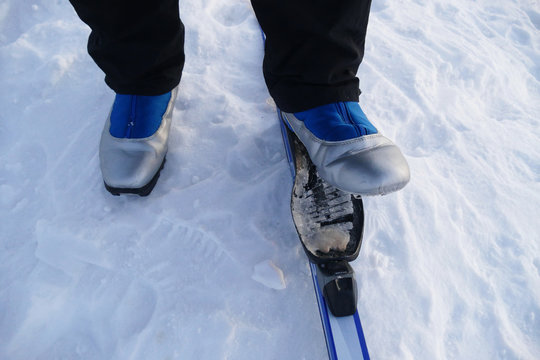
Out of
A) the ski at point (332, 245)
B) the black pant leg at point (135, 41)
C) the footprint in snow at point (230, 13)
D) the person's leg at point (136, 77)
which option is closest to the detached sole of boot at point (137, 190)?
the person's leg at point (136, 77)

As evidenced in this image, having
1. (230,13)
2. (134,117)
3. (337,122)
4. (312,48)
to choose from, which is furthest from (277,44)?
(230,13)

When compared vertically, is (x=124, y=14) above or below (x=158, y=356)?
above

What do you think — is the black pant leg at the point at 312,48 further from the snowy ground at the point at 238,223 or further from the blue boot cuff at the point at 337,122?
the snowy ground at the point at 238,223

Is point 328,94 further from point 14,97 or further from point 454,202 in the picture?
point 14,97

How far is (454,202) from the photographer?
102 centimetres

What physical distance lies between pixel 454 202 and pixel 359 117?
452 millimetres

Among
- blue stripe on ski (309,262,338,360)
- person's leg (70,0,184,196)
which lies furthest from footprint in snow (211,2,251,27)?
blue stripe on ski (309,262,338,360)

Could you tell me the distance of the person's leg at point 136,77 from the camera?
789mm

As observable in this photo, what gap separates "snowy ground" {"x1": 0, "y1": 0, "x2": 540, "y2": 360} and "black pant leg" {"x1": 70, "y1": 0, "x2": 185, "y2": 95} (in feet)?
0.73

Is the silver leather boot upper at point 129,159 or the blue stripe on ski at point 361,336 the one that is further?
the silver leather boot upper at point 129,159

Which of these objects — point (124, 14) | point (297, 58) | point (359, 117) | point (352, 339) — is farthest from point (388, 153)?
point (124, 14)

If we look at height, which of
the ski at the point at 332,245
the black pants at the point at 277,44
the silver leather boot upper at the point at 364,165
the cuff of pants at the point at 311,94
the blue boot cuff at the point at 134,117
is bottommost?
the ski at the point at 332,245

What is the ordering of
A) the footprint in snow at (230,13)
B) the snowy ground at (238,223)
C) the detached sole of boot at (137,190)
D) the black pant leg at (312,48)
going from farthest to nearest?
the footprint in snow at (230,13), the detached sole of boot at (137,190), the snowy ground at (238,223), the black pant leg at (312,48)

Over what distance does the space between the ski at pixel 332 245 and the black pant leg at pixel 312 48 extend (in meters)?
0.21
